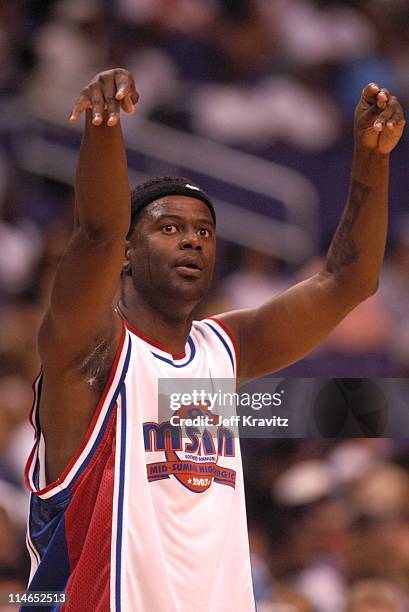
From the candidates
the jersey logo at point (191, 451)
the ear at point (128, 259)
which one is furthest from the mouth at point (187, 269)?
the jersey logo at point (191, 451)

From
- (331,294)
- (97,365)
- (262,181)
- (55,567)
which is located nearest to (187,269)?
(97,365)

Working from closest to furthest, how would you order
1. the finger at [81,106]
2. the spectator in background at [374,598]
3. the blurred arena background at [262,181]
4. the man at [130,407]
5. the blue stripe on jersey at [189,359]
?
the finger at [81,106], the man at [130,407], the blue stripe on jersey at [189,359], the spectator in background at [374,598], the blurred arena background at [262,181]

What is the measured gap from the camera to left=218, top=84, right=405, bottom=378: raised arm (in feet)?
6.97

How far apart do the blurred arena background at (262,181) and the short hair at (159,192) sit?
1.19m

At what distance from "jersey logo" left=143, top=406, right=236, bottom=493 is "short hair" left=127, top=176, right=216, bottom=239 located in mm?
404

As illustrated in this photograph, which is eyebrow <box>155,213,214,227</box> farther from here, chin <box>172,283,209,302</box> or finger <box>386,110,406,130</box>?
finger <box>386,110,406,130</box>

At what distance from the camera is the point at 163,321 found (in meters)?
2.00

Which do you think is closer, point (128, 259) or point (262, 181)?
point (128, 259)

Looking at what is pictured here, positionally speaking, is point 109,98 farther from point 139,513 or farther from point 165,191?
point 139,513

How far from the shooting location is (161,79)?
4.51 m

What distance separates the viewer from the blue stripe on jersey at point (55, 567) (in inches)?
71.6

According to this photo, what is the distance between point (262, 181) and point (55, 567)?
2.61 metres

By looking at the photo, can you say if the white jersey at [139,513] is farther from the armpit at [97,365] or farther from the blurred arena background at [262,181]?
the blurred arena background at [262,181]

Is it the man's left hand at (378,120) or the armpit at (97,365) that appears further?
the man's left hand at (378,120)
